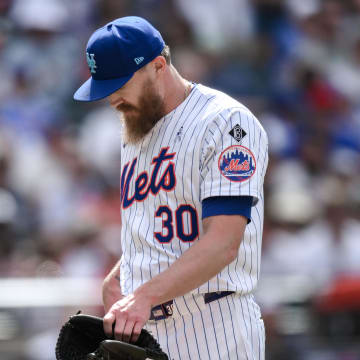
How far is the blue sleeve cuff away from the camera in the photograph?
8.32 feet

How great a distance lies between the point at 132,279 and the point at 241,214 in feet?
1.53

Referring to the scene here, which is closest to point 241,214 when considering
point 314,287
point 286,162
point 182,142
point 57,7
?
point 182,142

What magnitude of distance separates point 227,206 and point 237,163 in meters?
0.15

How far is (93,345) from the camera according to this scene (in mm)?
2631

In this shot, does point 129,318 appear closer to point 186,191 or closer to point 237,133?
point 186,191

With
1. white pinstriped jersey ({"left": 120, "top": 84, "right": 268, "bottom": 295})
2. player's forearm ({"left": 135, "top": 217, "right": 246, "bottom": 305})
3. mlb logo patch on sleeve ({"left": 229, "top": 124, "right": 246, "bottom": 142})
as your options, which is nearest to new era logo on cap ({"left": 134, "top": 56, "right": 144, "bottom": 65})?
white pinstriped jersey ({"left": 120, "top": 84, "right": 268, "bottom": 295})

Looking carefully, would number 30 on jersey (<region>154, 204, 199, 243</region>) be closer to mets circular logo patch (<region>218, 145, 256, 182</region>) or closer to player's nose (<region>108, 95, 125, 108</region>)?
mets circular logo patch (<region>218, 145, 256, 182</region>)

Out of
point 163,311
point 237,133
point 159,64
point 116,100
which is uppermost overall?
point 159,64

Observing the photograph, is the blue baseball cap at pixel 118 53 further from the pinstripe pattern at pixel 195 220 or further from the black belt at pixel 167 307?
the black belt at pixel 167 307

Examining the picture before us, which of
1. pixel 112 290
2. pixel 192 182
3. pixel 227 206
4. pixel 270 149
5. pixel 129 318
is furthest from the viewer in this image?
pixel 270 149

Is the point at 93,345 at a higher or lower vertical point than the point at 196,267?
lower

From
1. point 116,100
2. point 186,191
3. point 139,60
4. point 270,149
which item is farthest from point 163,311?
point 270,149

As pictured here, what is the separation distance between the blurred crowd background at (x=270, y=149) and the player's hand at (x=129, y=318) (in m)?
2.90

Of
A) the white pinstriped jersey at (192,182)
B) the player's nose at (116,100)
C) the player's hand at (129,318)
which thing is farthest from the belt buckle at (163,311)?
the player's nose at (116,100)
